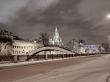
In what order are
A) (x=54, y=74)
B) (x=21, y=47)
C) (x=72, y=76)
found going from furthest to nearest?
(x=21, y=47), (x=54, y=74), (x=72, y=76)

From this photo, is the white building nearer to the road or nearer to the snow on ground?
the road

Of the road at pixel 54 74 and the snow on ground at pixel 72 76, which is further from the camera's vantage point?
the road at pixel 54 74

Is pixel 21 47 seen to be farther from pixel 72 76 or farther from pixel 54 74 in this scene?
pixel 72 76

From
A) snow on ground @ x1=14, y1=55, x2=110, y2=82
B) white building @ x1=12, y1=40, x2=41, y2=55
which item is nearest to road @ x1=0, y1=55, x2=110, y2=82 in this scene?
snow on ground @ x1=14, y1=55, x2=110, y2=82

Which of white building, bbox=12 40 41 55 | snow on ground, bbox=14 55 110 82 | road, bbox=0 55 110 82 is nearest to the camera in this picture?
snow on ground, bbox=14 55 110 82

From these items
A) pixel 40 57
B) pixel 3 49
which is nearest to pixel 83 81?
pixel 40 57

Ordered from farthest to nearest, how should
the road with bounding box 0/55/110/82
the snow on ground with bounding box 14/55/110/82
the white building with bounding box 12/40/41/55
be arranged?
the white building with bounding box 12/40/41/55 < the road with bounding box 0/55/110/82 < the snow on ground with bounding box 14/55/110/82

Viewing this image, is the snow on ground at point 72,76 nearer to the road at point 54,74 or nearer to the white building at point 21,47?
the road at point 54,74

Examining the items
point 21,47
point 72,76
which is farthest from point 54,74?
point 21,47

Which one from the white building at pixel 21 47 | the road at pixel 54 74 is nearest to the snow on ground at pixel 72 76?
the road at pixel 54 74

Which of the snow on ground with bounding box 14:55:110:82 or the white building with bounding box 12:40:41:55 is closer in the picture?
the snow on ground with bounding box 14:55:110:82

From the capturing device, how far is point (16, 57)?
110 ft

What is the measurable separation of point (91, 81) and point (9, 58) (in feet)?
79.2

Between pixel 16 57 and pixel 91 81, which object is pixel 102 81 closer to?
pixel 91 81
